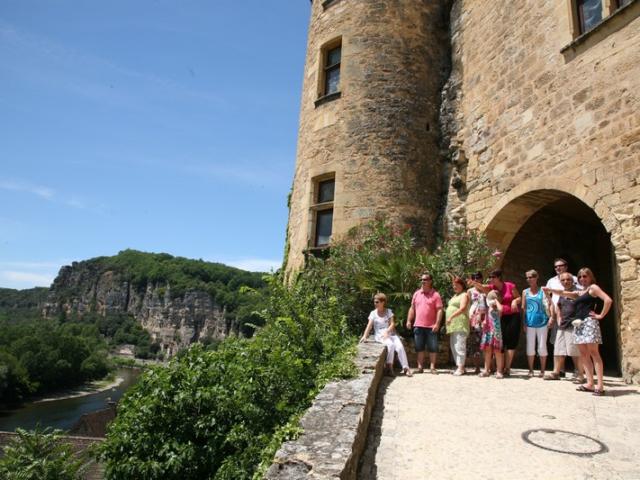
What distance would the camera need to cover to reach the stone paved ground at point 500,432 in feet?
10.7

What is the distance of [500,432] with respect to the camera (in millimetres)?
3953

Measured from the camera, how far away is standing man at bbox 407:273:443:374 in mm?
6566

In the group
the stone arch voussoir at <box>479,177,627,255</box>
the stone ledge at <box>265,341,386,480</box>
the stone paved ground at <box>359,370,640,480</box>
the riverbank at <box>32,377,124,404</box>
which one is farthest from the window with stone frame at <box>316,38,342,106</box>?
the riverbank at <box>32,377,124,404</box>

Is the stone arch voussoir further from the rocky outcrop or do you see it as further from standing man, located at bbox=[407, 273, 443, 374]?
the rocky outcrop

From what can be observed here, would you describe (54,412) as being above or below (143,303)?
below

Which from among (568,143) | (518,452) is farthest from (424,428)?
(568,143)

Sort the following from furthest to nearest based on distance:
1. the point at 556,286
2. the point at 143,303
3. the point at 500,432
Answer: the point at 143,303 < the point at 556,286 < the point at 500,432

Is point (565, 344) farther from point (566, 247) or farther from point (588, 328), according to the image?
point (566, 247)

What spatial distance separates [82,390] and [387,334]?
7853 cm

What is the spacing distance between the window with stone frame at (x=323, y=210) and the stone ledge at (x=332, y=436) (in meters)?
5.39

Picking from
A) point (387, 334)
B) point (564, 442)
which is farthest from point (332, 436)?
point (387, 334)

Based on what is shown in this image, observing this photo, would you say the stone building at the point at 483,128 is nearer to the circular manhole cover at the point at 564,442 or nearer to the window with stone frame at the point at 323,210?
the window with stone frame at the point at 323,210

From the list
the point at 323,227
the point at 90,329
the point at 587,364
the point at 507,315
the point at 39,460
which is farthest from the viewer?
the point at 90,329

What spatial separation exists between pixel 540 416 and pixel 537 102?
18.4 ft
